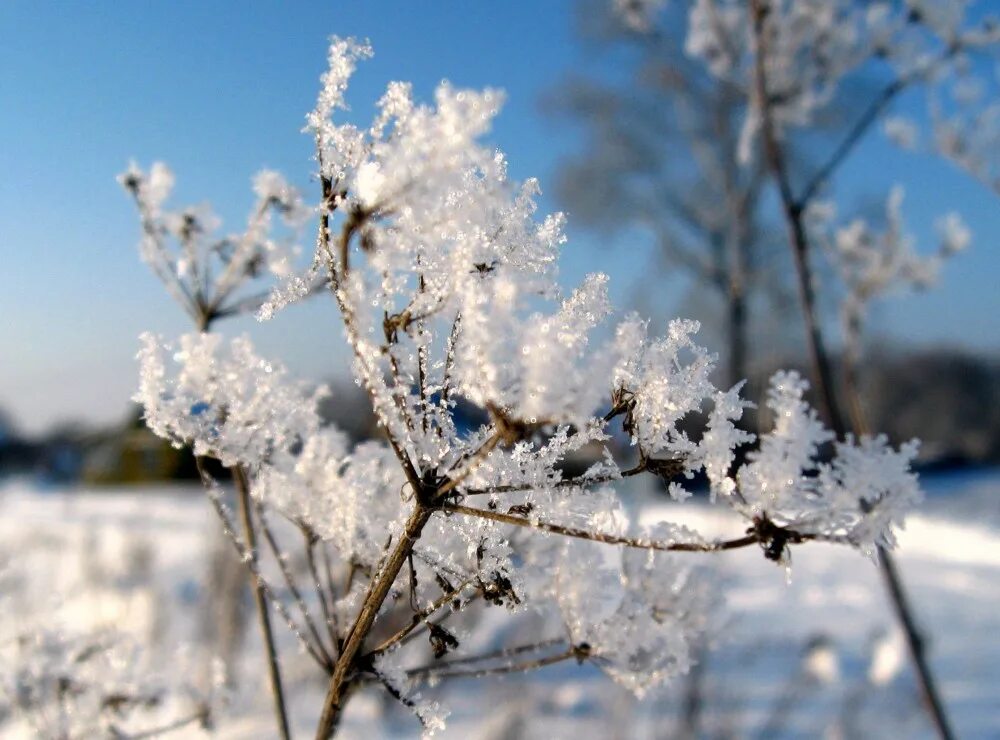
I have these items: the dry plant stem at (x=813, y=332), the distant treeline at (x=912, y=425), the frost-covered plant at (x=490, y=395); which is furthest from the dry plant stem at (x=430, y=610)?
the distant treeline at (x=912, y=425)

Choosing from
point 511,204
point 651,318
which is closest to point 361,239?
point 511,204

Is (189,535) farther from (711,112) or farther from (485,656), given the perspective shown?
(485,656)

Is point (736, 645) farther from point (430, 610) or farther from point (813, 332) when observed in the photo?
point (430, 610)

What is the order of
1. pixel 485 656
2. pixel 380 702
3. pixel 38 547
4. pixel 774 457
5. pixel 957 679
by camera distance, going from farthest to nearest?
pixel 38 547
pixel 957 679
pixel 380 702
pixel 485 656
pixel 774 457

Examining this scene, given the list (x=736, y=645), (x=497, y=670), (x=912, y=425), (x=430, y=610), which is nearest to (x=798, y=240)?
Result: (x=497, y=670)

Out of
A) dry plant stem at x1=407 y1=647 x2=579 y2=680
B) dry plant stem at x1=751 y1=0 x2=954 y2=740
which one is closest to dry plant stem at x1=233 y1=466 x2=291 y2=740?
dry plant stem at x1=407 y1=647 x2=579 y2=680

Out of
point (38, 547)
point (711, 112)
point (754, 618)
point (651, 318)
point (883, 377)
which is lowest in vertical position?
point (651, 318)

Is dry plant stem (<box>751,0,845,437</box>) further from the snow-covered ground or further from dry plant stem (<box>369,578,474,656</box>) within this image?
dry plant stem (<box>369,578,474,656</box>)
